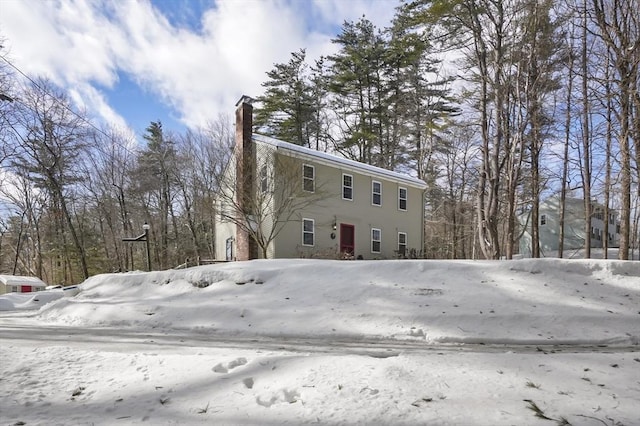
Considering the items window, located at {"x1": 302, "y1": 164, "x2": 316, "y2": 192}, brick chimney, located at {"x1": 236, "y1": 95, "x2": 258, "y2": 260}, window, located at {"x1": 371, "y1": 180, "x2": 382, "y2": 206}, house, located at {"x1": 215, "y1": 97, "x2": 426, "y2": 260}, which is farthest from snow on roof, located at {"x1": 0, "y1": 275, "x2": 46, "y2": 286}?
window, located at {"x1": 371, "y1": 180, "x2": 382, "y2": 206}

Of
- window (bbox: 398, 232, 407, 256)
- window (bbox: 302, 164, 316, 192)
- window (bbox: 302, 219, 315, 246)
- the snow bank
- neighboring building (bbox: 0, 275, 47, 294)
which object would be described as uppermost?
window (bbox: 302, 164, 316, 192)

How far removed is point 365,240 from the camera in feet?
58.5

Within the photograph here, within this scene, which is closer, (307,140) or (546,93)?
(546,93)

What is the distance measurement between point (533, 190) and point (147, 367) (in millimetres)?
19549

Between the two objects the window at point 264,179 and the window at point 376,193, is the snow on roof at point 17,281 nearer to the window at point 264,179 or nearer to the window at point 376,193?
the window at point 264,179

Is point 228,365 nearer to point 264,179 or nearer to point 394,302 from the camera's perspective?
point 394,302

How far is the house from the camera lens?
1469 centimetres

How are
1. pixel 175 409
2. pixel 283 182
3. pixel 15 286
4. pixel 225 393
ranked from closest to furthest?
pixel 175 409 → pixel 225 393 → pixel 283 182 → pixel 15 286

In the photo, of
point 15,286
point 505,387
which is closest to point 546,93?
point 505,387

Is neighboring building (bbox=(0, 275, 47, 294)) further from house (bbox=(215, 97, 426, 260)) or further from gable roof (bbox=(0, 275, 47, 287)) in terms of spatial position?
house (bbox=(215, 97, 426, 260))

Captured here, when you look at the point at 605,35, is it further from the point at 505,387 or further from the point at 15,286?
the point at 15,286

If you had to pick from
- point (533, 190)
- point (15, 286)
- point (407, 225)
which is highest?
point (533, 190)

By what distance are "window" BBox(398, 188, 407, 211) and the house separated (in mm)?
49

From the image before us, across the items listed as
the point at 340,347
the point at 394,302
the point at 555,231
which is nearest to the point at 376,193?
the point at 394,302
